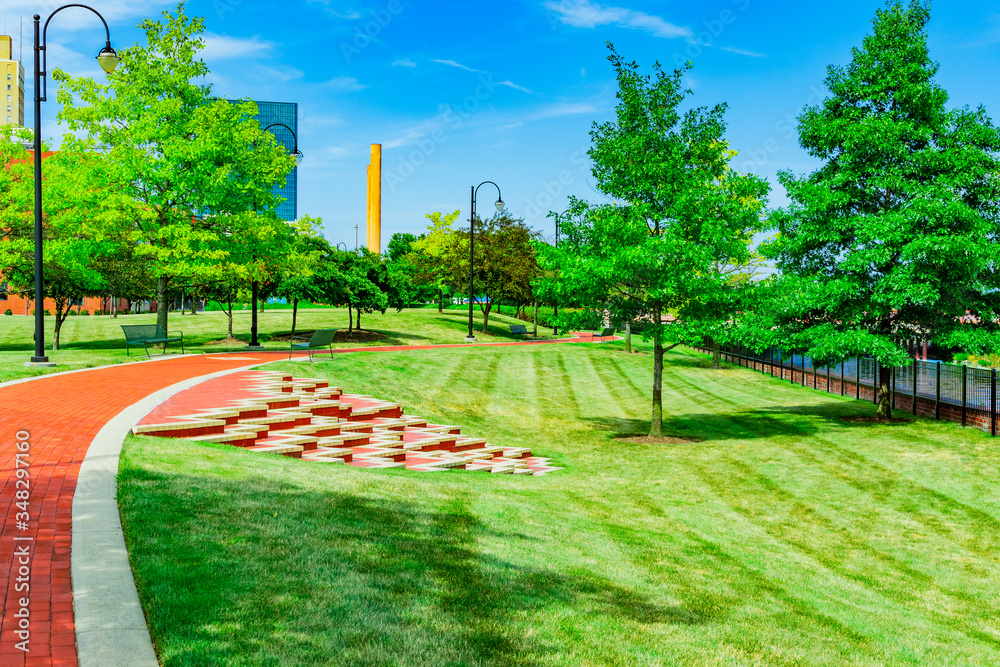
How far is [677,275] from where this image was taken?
54.3 ft

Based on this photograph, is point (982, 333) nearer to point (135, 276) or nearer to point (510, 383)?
point (510, 383)

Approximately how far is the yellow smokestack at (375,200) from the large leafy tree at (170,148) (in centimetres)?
8975

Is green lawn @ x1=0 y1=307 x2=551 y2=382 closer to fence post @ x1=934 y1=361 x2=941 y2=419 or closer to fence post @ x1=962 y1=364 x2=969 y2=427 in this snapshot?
fence post @ x1=962 y1=364 x2=969 y2=427

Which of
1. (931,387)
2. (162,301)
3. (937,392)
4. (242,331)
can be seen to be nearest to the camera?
(937,392)

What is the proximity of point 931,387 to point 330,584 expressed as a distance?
22.6 m

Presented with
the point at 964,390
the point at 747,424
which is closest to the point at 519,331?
the point at 747,424

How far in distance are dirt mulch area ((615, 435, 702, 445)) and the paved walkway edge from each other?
41.7 feet

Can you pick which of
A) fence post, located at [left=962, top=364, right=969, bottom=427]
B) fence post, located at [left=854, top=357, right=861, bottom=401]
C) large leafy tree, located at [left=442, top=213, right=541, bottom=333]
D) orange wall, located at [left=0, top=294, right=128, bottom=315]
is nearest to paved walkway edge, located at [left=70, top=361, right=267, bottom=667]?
fence post, located at [left=962, top=364, right=969, bottom=427]

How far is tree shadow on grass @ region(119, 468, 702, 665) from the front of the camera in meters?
4.34

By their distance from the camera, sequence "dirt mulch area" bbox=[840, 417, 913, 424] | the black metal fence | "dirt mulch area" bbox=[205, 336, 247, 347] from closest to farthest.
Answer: the black metal fence
"dirt mulch area" bbox=[840, 417, 913, 424]
"dirt mulch area" bbox=[205, 336, 247, 347]

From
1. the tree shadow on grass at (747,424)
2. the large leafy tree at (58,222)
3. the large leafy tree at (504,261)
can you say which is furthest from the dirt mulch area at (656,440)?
the large leafy tree at (504,261)

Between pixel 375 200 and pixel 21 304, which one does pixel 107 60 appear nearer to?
pixel 21 304

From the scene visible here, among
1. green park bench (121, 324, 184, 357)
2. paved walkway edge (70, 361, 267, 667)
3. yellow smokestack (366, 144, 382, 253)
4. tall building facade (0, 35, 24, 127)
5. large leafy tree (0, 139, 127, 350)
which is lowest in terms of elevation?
paved walkway edge (70, 361, 267, 667)

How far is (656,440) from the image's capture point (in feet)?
59.3
